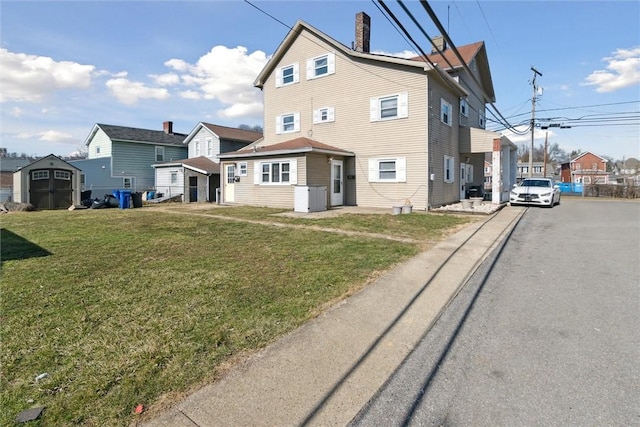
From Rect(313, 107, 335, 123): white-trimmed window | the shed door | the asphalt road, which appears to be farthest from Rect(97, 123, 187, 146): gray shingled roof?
the asphalt road

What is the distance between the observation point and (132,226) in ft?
35.2

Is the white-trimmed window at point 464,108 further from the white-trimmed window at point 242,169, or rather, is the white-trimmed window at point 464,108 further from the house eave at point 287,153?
the white-trimmed window at point 242,169

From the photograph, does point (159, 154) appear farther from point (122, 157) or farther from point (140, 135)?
point (122, 157)

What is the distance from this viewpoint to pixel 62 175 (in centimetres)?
1980

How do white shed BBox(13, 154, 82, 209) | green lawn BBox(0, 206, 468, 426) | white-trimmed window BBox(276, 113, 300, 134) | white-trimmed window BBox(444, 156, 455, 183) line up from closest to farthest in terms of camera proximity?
green lawn BBox(0, 206, 468, 426)
white shed BBox(13, 154, 82, 209)
white-trimmed window BBox(444, 156, 455, 183)
white-trimmed window BBox(276, 113, 300, 134)

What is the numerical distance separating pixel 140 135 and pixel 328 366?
35032 millimetres

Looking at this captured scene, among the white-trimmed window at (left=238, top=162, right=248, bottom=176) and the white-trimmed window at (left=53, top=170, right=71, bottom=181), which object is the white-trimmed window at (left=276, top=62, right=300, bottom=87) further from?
the white-trimmed window at (left=53, top=170, right=71, bottom=181)

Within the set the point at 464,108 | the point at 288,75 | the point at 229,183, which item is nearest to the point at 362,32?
the point at 288,75

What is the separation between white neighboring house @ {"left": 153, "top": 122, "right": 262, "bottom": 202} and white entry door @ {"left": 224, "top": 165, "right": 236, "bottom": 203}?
17.0ft

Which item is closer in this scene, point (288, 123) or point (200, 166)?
point (288, 123)

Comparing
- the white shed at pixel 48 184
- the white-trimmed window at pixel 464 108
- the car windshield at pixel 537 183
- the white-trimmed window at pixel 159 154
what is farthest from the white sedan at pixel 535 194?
the white-trimmed window at pixel 159 154

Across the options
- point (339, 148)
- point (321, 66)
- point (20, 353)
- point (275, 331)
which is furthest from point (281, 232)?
point (321, 66)

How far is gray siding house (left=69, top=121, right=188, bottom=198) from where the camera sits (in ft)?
100

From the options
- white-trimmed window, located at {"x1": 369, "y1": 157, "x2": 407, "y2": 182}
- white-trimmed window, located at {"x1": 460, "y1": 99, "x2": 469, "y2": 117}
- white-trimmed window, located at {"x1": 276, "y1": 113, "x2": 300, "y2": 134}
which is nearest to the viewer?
white-trimmed window, located at {"x1": 369, "y1": 157, "x2": 407, "y2": 182}
